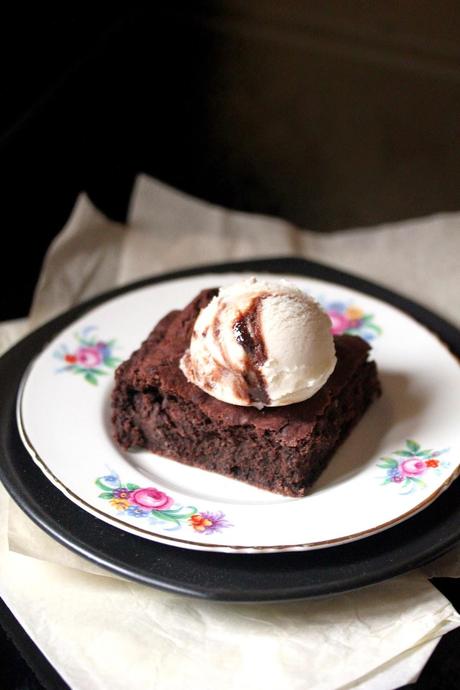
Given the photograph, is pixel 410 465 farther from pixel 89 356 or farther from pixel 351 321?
pixel 89 356

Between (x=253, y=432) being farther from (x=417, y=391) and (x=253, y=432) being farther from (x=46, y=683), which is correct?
(x=46, y=683)

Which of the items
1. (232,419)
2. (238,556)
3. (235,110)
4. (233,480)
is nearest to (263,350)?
(232,419)

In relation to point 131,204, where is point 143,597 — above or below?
below

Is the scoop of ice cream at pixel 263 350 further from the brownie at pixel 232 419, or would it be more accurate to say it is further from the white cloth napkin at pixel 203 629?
the white cloth napkin at pixel 203 629

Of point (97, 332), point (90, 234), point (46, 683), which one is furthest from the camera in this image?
point (90, 234)

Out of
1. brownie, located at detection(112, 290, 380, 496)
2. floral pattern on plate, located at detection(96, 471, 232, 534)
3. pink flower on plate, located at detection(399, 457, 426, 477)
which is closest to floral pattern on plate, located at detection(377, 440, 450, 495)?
pink flower on plate, located at detection(399, 457, 426, 477)

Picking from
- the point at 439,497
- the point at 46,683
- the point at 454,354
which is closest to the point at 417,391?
the point at 454,354

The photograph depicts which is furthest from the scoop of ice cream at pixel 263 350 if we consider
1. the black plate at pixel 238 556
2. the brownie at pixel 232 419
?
the black plate at pixel 238 556
